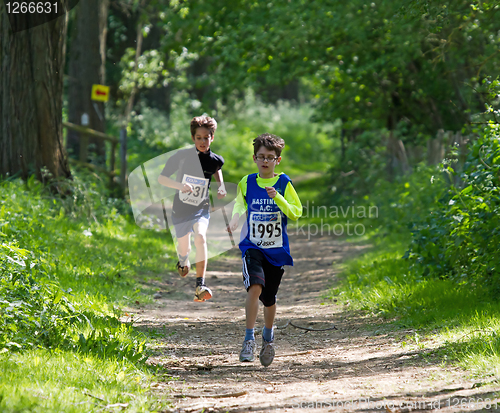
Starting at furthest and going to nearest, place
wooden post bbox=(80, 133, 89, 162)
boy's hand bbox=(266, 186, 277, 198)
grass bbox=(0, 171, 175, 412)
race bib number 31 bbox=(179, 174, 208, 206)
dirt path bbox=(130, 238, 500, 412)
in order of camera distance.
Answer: wooden post bbox=(80, 133, 89, 162)
race bib number 31 bbox=(179, 174, 208, 206)
boy's hand bbox=(266, 186, 277, 198)
dirt path bbox=(130, 238, 500, 412)
grass bbox=(0, 171, 175, 412)

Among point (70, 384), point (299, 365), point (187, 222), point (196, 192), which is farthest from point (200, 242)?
point (70, 384)

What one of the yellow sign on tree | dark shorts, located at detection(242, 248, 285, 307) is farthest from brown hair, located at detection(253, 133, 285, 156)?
the yellow sign on tree

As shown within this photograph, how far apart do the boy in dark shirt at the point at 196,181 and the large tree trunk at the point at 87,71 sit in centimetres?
804

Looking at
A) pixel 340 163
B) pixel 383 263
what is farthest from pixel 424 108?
pixel 383 263

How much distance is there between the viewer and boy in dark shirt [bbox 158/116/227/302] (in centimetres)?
640

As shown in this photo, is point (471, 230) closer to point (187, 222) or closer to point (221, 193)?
point (221, 193)

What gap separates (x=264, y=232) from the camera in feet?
16.0

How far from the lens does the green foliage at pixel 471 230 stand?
5840 mm

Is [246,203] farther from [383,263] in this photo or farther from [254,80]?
[254,80]

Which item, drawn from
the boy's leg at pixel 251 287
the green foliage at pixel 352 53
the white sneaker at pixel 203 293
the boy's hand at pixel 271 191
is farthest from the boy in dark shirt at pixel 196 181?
the green foliage at pixel 352 53

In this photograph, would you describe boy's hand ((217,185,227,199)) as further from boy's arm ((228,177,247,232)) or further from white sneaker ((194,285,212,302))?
boy's arm ((228,177,247,232))

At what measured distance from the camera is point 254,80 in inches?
548

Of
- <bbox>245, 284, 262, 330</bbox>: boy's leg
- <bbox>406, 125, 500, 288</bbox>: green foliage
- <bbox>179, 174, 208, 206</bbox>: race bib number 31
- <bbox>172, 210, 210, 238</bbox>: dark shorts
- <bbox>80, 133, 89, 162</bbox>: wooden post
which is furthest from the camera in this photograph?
<bbox>80, 133, 89, 162</bbox>: wooden post

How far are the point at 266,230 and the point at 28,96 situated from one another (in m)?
6.00
